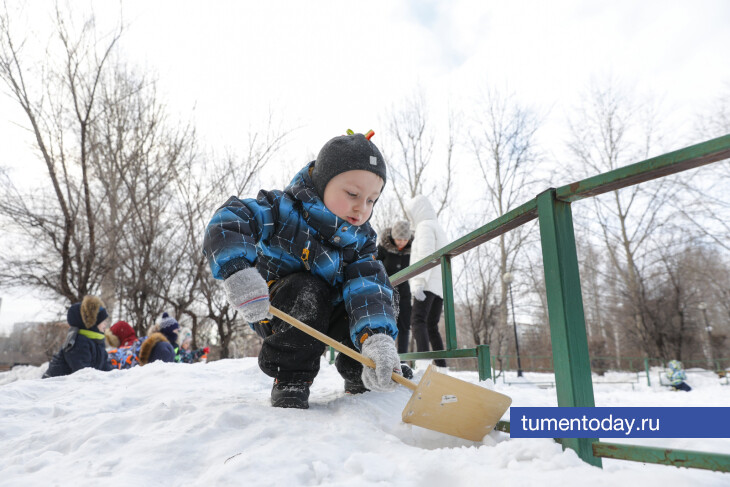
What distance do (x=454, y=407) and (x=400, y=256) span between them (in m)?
3.24

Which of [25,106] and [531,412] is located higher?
[25,106]

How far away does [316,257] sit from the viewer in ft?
6.24

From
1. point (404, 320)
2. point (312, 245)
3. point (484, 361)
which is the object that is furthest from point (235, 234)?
point (404, 320)

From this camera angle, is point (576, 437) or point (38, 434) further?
point (38, 434)

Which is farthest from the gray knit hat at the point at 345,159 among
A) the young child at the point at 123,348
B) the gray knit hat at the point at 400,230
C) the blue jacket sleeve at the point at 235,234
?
the young child at the point at 123,348

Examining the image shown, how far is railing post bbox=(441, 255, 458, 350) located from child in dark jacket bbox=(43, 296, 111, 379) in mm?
3946

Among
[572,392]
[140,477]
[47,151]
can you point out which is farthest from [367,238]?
[47,151]

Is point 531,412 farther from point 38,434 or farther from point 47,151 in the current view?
point 47,151

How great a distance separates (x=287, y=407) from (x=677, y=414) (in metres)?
1.30

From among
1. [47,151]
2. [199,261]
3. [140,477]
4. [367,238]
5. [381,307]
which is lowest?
[140,477]

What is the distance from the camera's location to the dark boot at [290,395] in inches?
68.7

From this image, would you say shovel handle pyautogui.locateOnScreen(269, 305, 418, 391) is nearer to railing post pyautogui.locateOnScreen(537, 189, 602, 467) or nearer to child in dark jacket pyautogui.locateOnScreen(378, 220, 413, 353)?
railing post pyautogui.locateOnScreen(537, 189, 602, 467)

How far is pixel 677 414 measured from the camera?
1.13 meters

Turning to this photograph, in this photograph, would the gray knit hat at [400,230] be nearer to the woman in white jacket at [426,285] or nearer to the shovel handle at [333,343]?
the woman in white jacket at [426,285]
